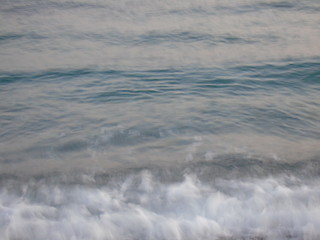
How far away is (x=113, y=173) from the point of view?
296cm

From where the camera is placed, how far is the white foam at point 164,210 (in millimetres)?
2398

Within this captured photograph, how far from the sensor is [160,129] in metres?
3.69

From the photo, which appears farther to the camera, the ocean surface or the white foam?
the ocean surface

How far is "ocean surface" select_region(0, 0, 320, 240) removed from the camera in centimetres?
252

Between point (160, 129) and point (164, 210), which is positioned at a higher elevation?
point (160, 129)

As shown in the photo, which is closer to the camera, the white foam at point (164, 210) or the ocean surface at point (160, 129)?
the white foam at point (164, 210)

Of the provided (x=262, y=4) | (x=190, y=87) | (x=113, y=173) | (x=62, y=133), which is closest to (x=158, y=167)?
(x=113, y=173)

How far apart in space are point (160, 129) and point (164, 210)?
4.09 ft

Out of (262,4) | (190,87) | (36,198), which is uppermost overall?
(262,4)

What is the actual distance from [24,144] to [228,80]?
Result: 9.46 ft

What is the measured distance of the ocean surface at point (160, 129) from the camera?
252 centimetres

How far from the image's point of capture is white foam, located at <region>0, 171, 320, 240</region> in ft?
7.87

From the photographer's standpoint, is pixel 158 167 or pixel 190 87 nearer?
pixel 158 167

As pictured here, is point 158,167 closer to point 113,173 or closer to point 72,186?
point 113,173
